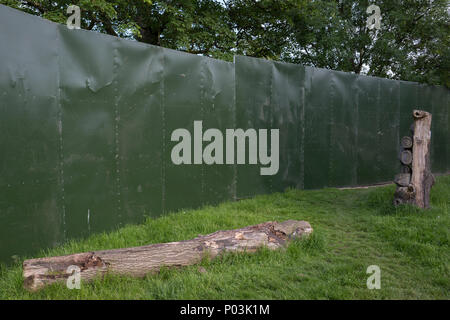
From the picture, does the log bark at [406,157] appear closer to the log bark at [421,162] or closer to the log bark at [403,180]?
the log bark at [421,162]

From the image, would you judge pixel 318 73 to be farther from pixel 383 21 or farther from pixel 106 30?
pixel 106 30

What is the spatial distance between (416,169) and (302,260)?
289 cm

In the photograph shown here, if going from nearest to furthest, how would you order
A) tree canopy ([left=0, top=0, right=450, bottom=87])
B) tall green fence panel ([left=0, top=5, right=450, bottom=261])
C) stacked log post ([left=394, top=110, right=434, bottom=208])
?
tall green fence panel ([left=0, top=5, right=450, bottom=261])
stacked log post ([left=394, top=110, right=434, bottom=208])
tree canopy ([left=0, top=0, right=450, bottom=87])

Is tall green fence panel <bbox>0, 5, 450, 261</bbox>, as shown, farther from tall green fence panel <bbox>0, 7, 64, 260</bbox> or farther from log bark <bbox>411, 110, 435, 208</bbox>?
log bark <bbox>411, 110, 435, 208</bbox>

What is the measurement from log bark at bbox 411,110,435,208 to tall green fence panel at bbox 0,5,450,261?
224 cm

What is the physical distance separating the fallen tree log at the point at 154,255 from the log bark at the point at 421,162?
2.29 metres

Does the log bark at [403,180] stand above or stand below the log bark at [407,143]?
below

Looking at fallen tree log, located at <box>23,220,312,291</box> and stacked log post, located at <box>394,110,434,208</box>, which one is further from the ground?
stacked log post, located at <box>394,110,434,208</box>

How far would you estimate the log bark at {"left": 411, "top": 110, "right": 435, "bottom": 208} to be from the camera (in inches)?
207

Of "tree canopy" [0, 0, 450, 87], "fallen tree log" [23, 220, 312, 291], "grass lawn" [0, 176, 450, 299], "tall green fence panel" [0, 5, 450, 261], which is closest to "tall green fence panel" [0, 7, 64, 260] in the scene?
"tall green fence panel" [0, 5, 450, 261]

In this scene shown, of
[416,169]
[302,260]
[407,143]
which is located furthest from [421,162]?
[302,260]

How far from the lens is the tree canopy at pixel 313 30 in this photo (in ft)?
33.2

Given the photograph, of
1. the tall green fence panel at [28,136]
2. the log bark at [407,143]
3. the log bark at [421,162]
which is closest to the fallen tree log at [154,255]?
the tall green fence panel at [28,136]

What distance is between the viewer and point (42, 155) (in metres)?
3.59
